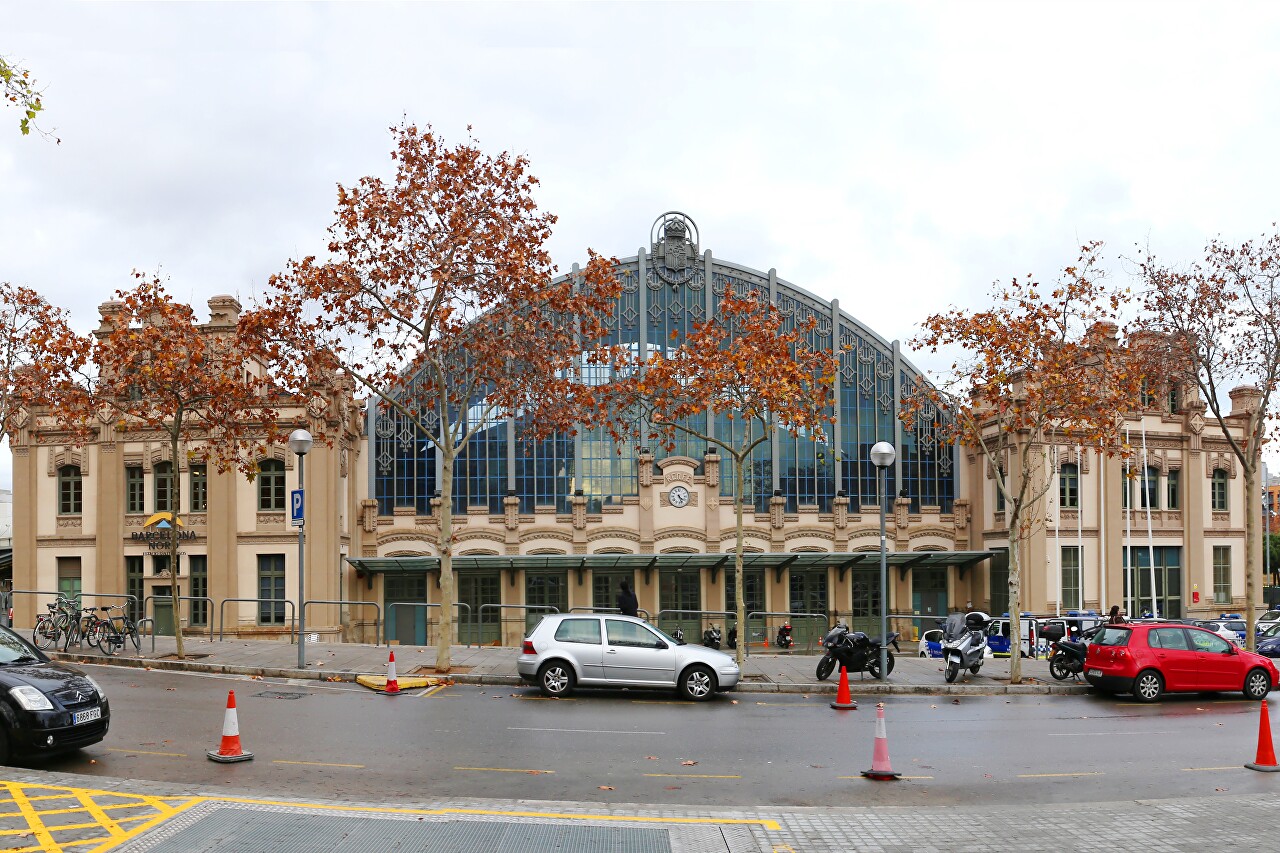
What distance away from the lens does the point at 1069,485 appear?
39.5m

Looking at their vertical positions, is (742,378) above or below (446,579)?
above

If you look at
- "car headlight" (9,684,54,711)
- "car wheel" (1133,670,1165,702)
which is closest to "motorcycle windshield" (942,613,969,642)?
"car wheel" (1133,670,1165,702)

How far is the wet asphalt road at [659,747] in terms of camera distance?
36.7 ft

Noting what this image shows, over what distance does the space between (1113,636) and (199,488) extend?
26.9 m

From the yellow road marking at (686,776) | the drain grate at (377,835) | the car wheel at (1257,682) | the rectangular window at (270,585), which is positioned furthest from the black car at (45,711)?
the rectangular window at (270,585)

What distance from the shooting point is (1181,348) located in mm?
27453

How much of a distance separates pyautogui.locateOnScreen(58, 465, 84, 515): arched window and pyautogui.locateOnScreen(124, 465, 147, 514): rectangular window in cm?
159

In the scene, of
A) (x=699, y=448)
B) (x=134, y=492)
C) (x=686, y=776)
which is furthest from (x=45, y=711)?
(x=699, y=448)

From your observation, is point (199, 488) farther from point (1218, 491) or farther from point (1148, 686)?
point (1218, 491)

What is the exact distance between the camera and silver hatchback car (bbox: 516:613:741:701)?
1823 cm

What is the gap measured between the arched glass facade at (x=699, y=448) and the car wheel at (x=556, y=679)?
20864 mm

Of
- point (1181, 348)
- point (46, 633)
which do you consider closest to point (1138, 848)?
point (1181, 348)

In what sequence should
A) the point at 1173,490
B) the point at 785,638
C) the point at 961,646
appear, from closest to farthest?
the point at 961,646, the point at 785,638, the point at 1173,490

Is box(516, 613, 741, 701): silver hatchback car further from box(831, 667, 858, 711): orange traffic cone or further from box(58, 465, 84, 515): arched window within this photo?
box(58, 465, 84, 515): arched window
